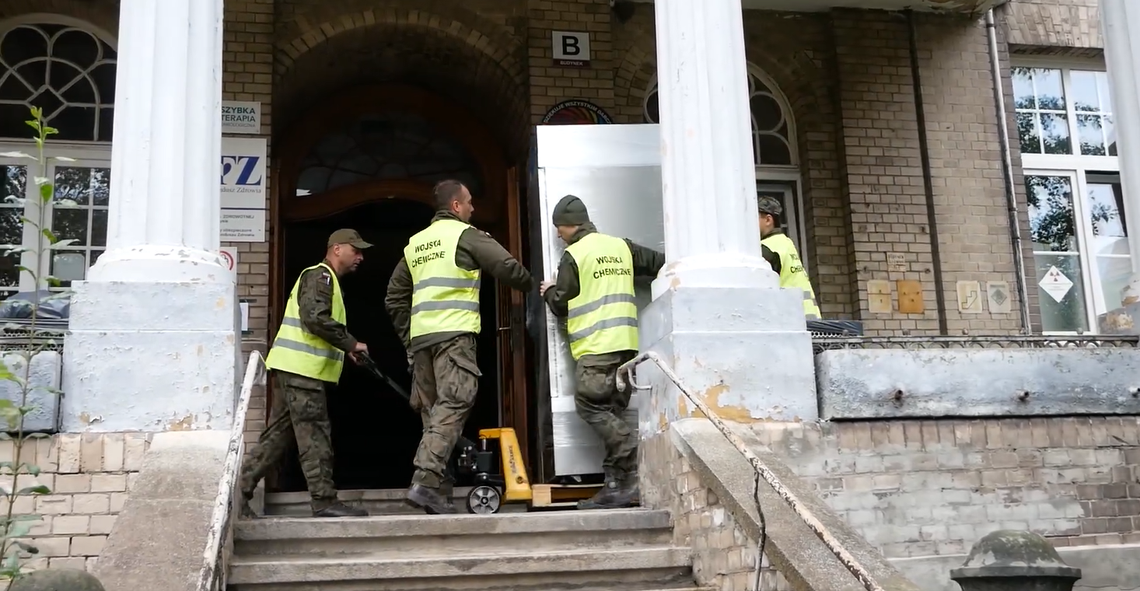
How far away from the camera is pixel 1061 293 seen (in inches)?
405

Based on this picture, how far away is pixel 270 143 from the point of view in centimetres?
892

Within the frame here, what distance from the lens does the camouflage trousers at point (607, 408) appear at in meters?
6.64

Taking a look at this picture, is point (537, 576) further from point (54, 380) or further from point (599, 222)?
point (599, 222)

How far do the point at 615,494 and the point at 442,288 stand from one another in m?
1.54

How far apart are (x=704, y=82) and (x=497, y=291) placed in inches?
135

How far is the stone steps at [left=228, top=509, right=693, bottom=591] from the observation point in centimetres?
526

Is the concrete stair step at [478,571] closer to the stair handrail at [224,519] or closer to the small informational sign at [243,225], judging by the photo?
the stair handrail at [224,519]

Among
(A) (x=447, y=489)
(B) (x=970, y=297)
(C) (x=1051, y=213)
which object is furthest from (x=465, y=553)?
(C) (x=1051, y=213)

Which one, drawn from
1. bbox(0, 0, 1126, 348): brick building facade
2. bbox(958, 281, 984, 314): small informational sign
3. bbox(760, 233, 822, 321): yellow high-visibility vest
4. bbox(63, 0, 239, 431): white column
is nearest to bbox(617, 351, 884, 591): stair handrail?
bbox(760, 233, 822, 321): yellow high-visibility vest

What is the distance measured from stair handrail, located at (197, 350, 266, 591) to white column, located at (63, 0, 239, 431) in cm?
34

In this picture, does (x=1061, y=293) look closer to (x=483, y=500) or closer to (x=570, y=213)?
(x=570, y=213)

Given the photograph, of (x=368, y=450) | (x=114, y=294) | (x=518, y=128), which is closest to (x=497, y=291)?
(x=518, y=128)

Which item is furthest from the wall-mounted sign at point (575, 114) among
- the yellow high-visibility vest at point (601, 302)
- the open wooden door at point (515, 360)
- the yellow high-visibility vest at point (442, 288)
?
the yellow high-visibility vest at point (442, 288)

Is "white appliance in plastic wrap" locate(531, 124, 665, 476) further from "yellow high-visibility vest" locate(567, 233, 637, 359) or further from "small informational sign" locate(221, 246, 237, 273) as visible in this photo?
"small informational sign" locate(221, 246, 237, 273)
